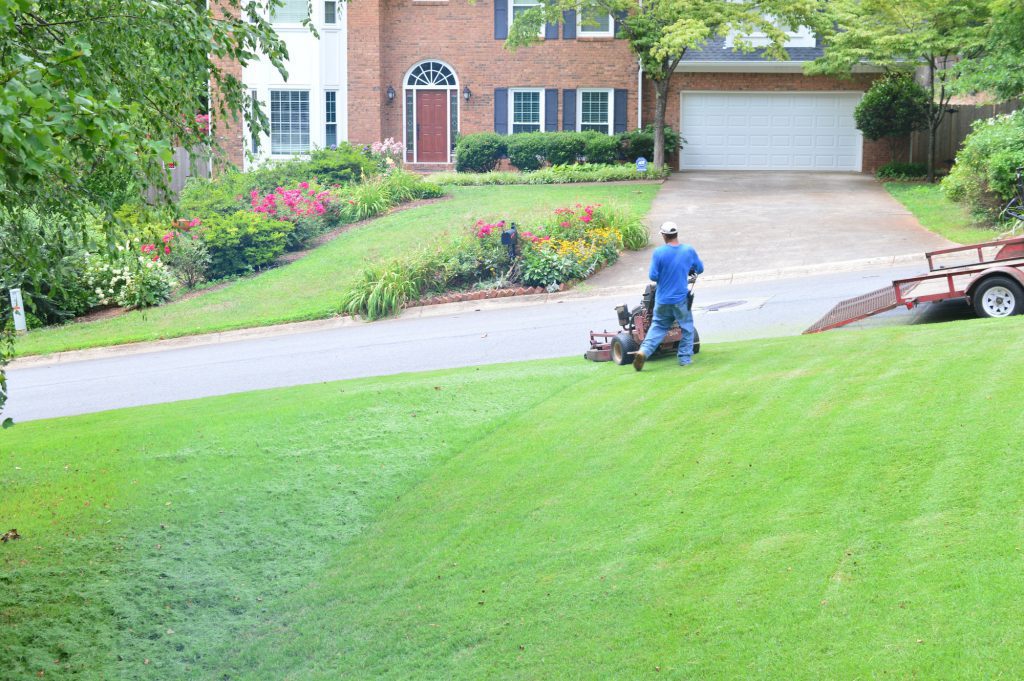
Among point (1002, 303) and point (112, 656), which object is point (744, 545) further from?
point (1002, 303)

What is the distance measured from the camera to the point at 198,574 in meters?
7.88

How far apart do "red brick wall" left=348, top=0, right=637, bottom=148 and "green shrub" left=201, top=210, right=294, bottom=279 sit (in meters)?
11.7

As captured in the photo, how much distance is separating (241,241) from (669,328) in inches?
622

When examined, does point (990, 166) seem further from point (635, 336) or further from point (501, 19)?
point (501, 19)

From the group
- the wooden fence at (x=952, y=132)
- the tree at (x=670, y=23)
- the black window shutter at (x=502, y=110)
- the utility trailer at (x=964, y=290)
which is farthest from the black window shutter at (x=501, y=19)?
the utility trailer at (x=964, y=290)

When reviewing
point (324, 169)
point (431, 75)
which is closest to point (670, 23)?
point (431, 75)

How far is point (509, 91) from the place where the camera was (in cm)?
3669

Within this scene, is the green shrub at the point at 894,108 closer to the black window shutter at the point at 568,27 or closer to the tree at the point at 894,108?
the tree at the point at 894,108

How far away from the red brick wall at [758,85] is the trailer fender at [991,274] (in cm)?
2428

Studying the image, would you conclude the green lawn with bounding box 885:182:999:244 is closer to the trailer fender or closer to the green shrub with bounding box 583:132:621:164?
the green shrub with bounding box 583:132:621:164

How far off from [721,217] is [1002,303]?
45.1 ft

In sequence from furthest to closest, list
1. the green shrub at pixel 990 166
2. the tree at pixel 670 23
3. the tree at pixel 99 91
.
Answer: the tree at pixel 670 23
the green shrub at pixel 990 166
the tree at pixel 99 91

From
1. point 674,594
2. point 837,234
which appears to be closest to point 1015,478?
point 674,594

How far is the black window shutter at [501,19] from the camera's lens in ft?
118
